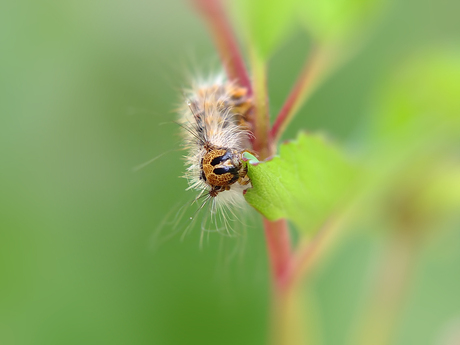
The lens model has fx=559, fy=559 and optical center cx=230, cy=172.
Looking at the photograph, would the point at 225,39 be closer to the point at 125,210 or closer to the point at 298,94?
the point at 298,94

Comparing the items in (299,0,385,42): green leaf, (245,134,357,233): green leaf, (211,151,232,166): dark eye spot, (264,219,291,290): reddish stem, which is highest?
(299,0,385,42): green leaf

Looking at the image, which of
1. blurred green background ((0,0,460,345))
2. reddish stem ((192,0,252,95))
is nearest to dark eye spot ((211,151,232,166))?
reddish stem ((192,0,252,95))

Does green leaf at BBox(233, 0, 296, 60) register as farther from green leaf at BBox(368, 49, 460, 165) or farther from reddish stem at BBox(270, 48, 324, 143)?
green leaf at BBox(368, 49, 460, 165)

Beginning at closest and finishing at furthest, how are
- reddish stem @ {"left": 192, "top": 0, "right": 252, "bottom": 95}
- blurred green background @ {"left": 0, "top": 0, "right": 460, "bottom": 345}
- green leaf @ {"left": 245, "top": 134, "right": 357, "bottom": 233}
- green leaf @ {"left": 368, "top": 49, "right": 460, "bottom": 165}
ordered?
green leaf @ {"left": 245, "top": 134, "right": 357, "bottom": 233}, reddish stem @ {"left": 192, "top": 0, "right": 252, "bottom": 95}, green leaf @ {"left": 368, "top": 49, "right": 460, "bottom": 165}, blurred green background @ {"left": 0, "top": 0, "right": 460, "bottom": 345}

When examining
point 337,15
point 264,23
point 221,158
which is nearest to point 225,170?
point 221,158

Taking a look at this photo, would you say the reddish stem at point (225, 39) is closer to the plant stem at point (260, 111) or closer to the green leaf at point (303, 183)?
the plant stem at point (260, 111)

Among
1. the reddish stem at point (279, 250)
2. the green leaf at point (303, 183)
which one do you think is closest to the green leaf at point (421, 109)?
the green leaf at point (303, 183)
